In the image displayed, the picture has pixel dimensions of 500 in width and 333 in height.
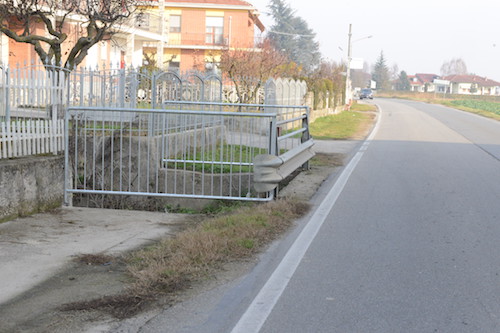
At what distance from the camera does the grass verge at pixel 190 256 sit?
5102mm

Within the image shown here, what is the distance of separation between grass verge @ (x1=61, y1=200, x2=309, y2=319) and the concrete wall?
2222mm

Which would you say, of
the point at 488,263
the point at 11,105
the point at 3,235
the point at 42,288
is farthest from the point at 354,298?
the point at 11,105

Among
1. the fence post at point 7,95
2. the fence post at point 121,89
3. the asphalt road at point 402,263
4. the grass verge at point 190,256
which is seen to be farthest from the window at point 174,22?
the grass verge at point 190,256

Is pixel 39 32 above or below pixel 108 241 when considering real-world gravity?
above

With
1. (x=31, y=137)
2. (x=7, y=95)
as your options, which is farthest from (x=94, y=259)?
(x=7, y=95)

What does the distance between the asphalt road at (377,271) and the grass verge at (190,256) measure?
304 millimetres

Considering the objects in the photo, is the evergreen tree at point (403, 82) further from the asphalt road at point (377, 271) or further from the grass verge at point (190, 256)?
the grass verge at point (190, 256)

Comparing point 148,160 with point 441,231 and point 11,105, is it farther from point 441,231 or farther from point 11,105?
point 441,231

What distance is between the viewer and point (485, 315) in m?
4.86

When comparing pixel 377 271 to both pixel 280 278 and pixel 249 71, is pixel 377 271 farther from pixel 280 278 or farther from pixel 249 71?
pixel 249 71

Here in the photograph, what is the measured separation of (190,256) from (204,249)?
0.24m

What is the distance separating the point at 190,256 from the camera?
6230 mm

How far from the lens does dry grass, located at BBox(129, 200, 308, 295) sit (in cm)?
559

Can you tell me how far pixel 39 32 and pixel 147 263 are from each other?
71.2ft
